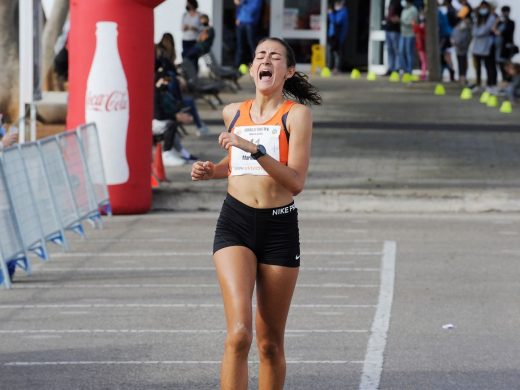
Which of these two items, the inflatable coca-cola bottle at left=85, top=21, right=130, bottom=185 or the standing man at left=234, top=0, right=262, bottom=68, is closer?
the inflatable coca-cola bottle at left=85, top=21, right=130, bottom=185

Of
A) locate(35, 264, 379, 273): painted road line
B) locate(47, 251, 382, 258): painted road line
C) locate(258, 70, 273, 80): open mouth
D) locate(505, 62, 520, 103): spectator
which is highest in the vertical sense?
locate(258, 70, 273, 80): open mouth

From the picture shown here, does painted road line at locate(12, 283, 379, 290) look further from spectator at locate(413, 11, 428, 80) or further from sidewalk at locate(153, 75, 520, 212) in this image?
spectator at locate(413, 11, 428, 80)

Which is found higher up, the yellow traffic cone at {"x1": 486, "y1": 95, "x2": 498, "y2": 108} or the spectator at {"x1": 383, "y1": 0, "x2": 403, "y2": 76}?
the spectator at {"x1": 383, "y1": 0, "x2": 403, "y2": 76}

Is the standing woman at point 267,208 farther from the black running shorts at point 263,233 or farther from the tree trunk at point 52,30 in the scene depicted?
the tree trunk at point 52,30

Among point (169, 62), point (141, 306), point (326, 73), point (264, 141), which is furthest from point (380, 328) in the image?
point (326, 73)

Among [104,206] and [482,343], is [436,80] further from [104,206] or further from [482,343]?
[482,343]

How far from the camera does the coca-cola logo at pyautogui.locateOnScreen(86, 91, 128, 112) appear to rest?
15781 millimetres

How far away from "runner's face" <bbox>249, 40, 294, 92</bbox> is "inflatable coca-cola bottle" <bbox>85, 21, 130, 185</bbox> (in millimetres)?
9154

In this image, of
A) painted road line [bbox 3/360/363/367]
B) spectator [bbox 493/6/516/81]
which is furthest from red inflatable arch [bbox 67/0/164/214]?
spectator [bbox 493/6/516/81]

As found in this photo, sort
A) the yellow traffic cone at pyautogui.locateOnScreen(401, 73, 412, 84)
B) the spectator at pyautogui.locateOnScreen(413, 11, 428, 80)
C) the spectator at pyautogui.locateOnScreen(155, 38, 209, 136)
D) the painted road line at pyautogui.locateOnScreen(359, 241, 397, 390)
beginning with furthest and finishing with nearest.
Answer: the spectator at pyautogui.locateOnScreen(413, 11, 428, 80)
the yellow traffic cone at pyautogui.locateOnScreen(401, 73, 412, 84)
the spectator at pyautogui.locateOnScreen(155, 38, 209, 136)
the painted road line at pyautogui.locateOnScreen(359, 241, 397, 390)

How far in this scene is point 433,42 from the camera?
3472 centimetres

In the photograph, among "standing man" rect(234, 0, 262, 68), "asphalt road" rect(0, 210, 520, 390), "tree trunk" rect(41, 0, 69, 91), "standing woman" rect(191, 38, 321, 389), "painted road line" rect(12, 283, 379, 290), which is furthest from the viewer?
"standing man" rect(234, 0, 262, 68)

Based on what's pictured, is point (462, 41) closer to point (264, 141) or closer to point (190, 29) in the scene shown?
point (190, 29)

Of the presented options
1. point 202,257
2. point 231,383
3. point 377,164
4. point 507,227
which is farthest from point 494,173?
point 231,383
